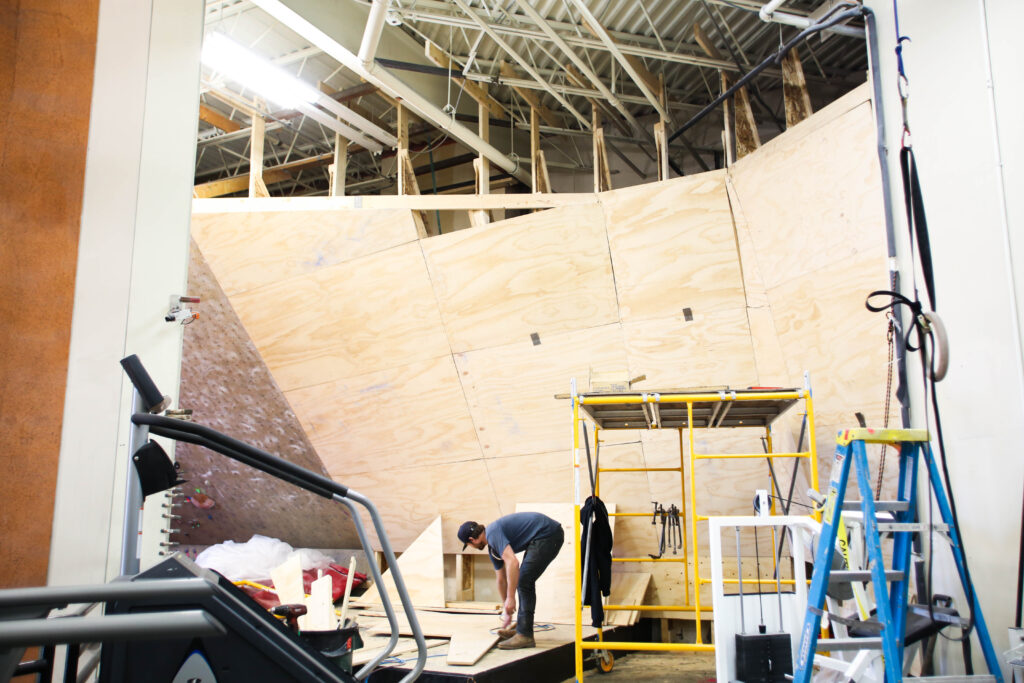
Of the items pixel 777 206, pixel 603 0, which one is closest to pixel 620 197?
pixel 777 206

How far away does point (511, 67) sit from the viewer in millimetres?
6652

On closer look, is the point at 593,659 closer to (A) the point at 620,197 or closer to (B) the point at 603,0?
(A) the point at 620,197

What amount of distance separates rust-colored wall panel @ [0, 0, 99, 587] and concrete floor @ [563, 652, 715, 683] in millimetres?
3317

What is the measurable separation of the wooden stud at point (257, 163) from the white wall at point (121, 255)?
8.63ft

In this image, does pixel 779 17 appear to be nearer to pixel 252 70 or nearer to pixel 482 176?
pixel 482 176

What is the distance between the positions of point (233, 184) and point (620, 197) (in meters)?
4.15

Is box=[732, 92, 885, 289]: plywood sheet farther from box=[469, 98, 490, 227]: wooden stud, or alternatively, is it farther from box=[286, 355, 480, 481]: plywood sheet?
box=[286, 355, 480, 481]: plywood sheet

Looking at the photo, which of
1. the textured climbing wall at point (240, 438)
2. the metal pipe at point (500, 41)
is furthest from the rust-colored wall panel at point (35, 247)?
the textured climbing wall at point (240, 438)

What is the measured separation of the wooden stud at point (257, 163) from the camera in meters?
5.98

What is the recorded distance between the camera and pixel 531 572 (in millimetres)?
4801

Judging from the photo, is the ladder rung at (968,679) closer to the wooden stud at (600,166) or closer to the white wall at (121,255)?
the white wall at (121,255)

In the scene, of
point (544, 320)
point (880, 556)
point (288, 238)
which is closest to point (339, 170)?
point (288, 238)

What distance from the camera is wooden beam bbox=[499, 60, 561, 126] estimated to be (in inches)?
256

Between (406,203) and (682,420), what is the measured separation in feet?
8.59
